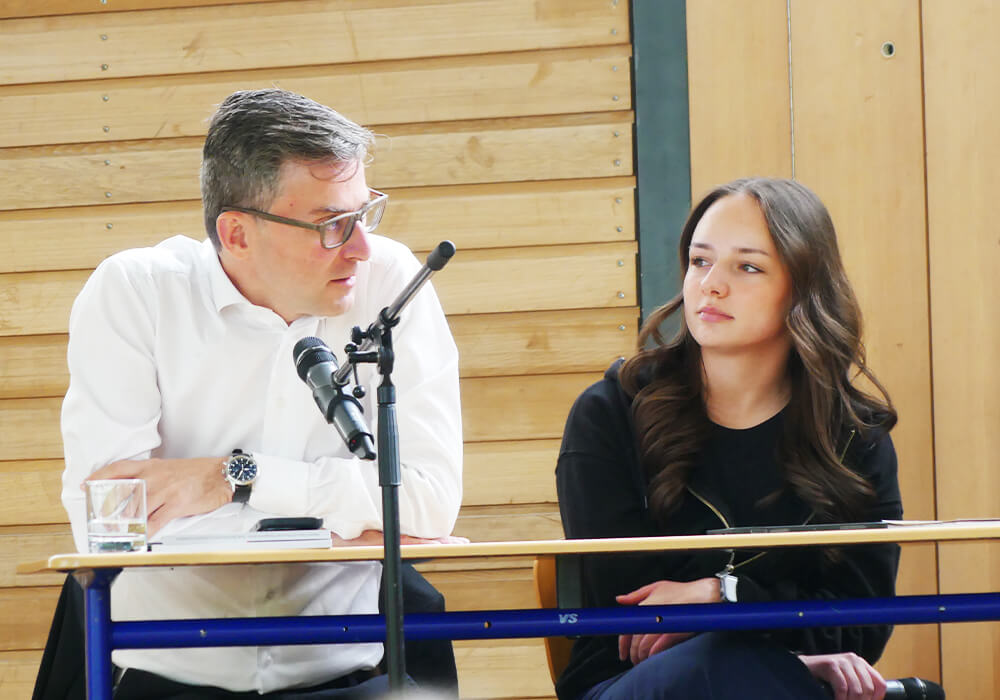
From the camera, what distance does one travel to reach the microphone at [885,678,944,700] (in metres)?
2.01

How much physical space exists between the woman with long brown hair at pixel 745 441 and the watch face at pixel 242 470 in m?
0.60

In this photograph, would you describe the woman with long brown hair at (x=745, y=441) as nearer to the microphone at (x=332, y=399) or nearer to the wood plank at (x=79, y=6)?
the microphone at (x=332, y=399)

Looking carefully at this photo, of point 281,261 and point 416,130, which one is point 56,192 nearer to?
point 416,130

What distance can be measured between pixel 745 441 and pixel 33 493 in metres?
2.22

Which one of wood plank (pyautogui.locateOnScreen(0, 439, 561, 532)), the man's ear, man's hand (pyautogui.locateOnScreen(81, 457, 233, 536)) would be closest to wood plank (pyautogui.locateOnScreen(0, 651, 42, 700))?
wood plank (pyautogui.locateOnScreen(0, 439, 561, 532))

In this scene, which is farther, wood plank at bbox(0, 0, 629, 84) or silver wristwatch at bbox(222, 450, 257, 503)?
wood plank at bbox(0, 0, 629, 84)

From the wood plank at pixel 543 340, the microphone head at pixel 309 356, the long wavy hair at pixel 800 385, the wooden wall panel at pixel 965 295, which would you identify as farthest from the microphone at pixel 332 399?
the wooden wall panel at pixel 965 295

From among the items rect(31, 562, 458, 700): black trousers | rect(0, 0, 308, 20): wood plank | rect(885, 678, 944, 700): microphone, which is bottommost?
rect(885, 678, 944, 700): microphone

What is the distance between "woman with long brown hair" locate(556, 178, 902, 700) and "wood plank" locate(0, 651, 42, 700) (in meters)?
2.01

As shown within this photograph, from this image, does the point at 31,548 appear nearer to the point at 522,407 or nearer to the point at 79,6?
the point at 522,407

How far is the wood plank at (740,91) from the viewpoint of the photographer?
3.29 meters

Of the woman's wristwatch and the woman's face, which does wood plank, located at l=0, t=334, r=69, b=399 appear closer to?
the woman's face

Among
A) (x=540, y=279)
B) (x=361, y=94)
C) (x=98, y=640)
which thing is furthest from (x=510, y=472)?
(x=98, y=640)

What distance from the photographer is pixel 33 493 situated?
341cm
